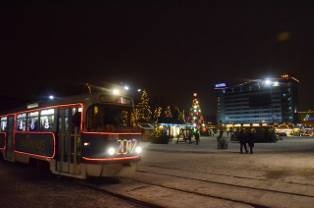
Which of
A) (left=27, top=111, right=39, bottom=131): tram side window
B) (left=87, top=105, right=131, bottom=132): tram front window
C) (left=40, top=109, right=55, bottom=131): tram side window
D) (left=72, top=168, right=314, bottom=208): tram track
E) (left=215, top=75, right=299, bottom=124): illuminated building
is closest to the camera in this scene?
(left=72, top=168, right=314, bottom=208): tram track

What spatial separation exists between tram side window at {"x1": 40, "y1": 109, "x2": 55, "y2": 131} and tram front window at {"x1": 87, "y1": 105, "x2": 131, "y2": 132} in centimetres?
276

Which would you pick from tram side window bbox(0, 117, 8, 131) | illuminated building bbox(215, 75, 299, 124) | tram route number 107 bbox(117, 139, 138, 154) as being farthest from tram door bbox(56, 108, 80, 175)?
illuminated building bbox(215, 75, 299, 124)

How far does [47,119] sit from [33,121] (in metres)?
1.94

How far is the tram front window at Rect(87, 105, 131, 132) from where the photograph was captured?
12.5 m

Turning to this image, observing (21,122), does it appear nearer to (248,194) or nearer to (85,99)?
(85,99)

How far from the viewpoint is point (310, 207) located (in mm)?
9141

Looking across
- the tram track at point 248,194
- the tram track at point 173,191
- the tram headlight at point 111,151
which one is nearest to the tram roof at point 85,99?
the tram headlight at point 111,151

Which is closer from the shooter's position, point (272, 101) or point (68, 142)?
point (68, 142)

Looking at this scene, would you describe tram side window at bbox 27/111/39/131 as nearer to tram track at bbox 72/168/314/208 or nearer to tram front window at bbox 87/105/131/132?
tram track at bbox 72/168/314/208

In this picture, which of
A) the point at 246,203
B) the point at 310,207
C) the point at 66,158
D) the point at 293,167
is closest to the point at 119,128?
the point at 66,158

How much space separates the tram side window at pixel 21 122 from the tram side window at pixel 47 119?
2.64m

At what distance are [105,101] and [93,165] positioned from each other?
2272mm

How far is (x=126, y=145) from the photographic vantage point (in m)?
12.9

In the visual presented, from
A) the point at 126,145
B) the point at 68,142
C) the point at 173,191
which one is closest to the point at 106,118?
the point at 126,145
